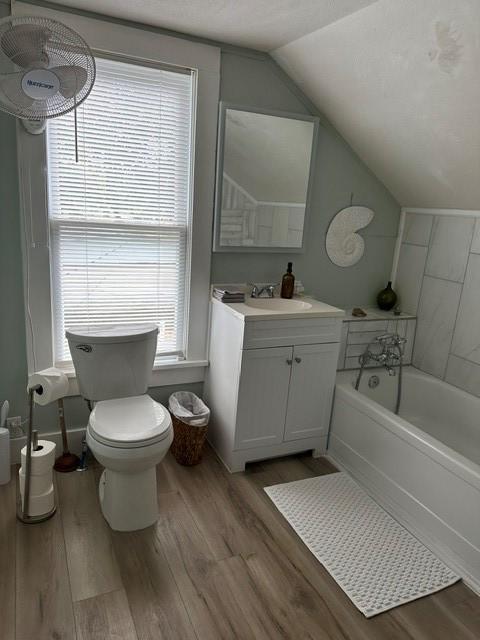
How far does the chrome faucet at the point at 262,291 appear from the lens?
272 cm

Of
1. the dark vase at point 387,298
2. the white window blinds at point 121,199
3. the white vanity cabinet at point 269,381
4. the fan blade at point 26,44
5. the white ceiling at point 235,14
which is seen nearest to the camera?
the fan blade at point 26,44

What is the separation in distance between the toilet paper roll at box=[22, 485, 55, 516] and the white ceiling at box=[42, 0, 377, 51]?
219 cm

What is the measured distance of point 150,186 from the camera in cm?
245

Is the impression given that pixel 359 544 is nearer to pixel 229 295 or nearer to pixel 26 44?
pixel 229 295

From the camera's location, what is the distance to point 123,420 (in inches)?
81.9

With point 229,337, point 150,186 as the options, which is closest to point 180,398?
point 229,337

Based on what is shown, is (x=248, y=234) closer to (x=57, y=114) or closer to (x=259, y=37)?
(x=259, y=37)

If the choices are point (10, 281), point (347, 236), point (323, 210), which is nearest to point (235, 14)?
point (323, 210)

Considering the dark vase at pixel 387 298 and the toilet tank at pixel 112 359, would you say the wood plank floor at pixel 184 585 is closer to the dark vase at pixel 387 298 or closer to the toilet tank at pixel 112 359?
the toilet tank at pixel 112 359

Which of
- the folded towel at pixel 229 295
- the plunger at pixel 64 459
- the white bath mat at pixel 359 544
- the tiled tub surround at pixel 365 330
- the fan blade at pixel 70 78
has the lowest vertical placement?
the white bath mat at pixel 359 544

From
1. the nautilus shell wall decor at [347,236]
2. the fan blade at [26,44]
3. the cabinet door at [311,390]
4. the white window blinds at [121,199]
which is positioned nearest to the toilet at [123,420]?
the white window blinds at [121,199]

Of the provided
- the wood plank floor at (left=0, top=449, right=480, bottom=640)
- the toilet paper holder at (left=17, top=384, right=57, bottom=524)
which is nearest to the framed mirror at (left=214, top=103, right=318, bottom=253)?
the toilet paper holder at (left=17, top=384, right=57, bottom=524)

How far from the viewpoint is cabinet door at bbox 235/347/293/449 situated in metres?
2.43

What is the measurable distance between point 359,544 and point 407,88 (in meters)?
2.10
